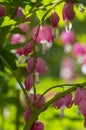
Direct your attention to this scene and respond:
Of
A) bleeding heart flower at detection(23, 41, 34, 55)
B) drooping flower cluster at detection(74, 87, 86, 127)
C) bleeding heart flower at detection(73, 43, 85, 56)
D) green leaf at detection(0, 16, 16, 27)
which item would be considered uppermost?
bleeding heart flower at detection(73, 43, 85, 56)

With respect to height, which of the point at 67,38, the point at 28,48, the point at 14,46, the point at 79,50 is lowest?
the point at 28,48

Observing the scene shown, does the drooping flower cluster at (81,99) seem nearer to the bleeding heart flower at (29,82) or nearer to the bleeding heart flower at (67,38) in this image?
the bleeding heart flower at (29,82)

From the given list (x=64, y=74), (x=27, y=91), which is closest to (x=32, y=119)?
(x=27, y=91)

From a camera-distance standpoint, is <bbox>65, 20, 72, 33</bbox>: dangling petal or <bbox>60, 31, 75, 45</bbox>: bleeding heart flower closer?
<bbox>65, 20, 72, 33</bbox>: dangling petal

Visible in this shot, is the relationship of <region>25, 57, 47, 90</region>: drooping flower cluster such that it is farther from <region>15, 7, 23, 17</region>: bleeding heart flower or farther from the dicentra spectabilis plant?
<region>15, 7, 23, 17</region>: bleeding heart flower

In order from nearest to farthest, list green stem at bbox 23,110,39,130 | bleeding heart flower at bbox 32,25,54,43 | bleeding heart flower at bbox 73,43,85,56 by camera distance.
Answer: green stem at bbox 23,110,39,130 < bleeding heart flower at bbox 32,25,54,43 < bleeding heart flower at bbox 73,43,85,56

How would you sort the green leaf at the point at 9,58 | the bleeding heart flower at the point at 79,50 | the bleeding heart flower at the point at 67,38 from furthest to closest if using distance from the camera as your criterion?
the bleeding heart flower at the point at 67,38 → the bleeding heart flower at the point at 79,50 → the green leaf at the point at 9,58

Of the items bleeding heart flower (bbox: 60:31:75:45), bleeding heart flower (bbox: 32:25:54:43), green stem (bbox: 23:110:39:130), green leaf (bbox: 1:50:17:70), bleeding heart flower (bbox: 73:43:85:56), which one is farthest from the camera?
bleeding heart flower (bbox: 60:31:75:45)

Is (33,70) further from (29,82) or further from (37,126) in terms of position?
(37,126)

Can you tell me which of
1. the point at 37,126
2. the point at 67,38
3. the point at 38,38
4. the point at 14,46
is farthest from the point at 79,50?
the point at 37,126

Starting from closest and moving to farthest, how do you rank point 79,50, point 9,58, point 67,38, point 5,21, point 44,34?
point 5,21, point 44,34, point 9,58, point 79,50, point 67,38

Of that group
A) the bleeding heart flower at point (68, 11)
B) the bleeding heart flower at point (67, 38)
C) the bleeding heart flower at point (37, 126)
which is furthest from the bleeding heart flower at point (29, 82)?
the bleeding heart flower at point (67, 38)

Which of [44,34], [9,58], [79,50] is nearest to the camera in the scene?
[44,34]

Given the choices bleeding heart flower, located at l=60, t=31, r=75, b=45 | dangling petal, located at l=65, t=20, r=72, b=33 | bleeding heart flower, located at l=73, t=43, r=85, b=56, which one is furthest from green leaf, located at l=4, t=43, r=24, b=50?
bleeding heart flower, located at l=60, t=31, r=75, b=45
